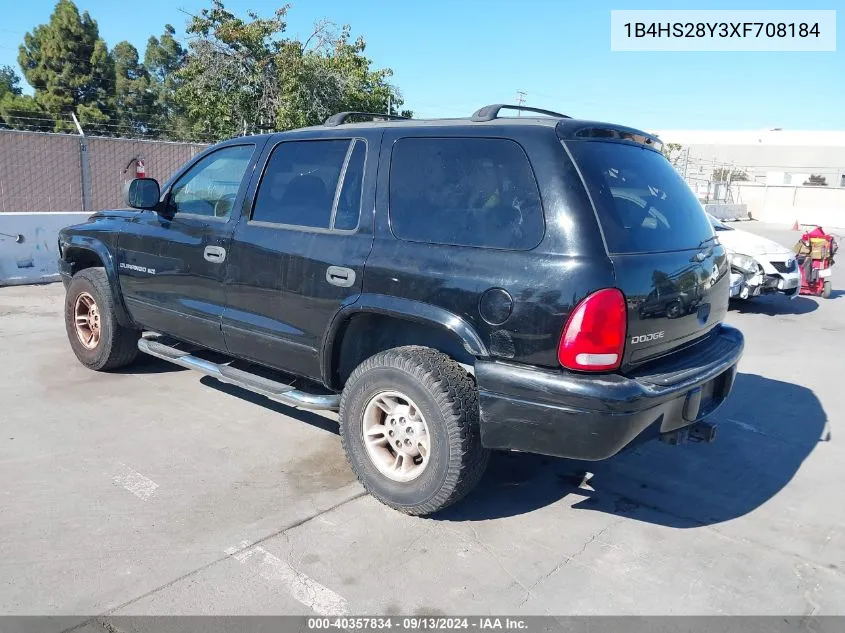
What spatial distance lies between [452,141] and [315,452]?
2.10 metres

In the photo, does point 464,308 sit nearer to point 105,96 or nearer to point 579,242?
point 579,242

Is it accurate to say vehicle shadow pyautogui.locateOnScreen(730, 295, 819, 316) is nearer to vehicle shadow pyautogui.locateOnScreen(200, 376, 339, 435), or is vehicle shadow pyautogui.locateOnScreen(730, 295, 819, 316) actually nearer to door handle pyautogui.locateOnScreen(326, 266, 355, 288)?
vehicle shadow pyautogui.locateOnScreen(200, 376, 339, 435)

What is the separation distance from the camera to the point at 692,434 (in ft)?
12.1

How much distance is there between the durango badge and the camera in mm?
3082

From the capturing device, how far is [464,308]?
323 cm

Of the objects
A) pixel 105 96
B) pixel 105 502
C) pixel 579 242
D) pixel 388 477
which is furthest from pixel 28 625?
pixel 105 96

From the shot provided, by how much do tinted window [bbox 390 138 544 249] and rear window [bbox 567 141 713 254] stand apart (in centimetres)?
29

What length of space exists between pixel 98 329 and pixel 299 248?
101 inches

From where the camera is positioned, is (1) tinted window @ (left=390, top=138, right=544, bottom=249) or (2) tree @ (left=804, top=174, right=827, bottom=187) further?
(2) tree @ (left=804, top=174, right=827, bottom=187)

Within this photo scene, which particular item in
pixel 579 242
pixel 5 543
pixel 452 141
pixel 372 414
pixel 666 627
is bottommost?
pixel 666 627

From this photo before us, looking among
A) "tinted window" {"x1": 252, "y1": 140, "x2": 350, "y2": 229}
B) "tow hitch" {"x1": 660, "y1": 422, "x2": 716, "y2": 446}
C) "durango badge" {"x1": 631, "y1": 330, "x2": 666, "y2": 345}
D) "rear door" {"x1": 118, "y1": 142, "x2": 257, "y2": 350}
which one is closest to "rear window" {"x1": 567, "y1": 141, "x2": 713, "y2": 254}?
"durango badge" {"x1": 631, "y1": 330, "x2": 666, "y2": 345}

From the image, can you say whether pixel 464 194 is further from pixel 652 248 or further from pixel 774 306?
pixel 774 306

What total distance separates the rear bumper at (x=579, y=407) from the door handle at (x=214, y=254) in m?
2.03

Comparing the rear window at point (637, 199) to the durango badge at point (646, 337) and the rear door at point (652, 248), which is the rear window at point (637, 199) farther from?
the durango badge at point (646, 337)
